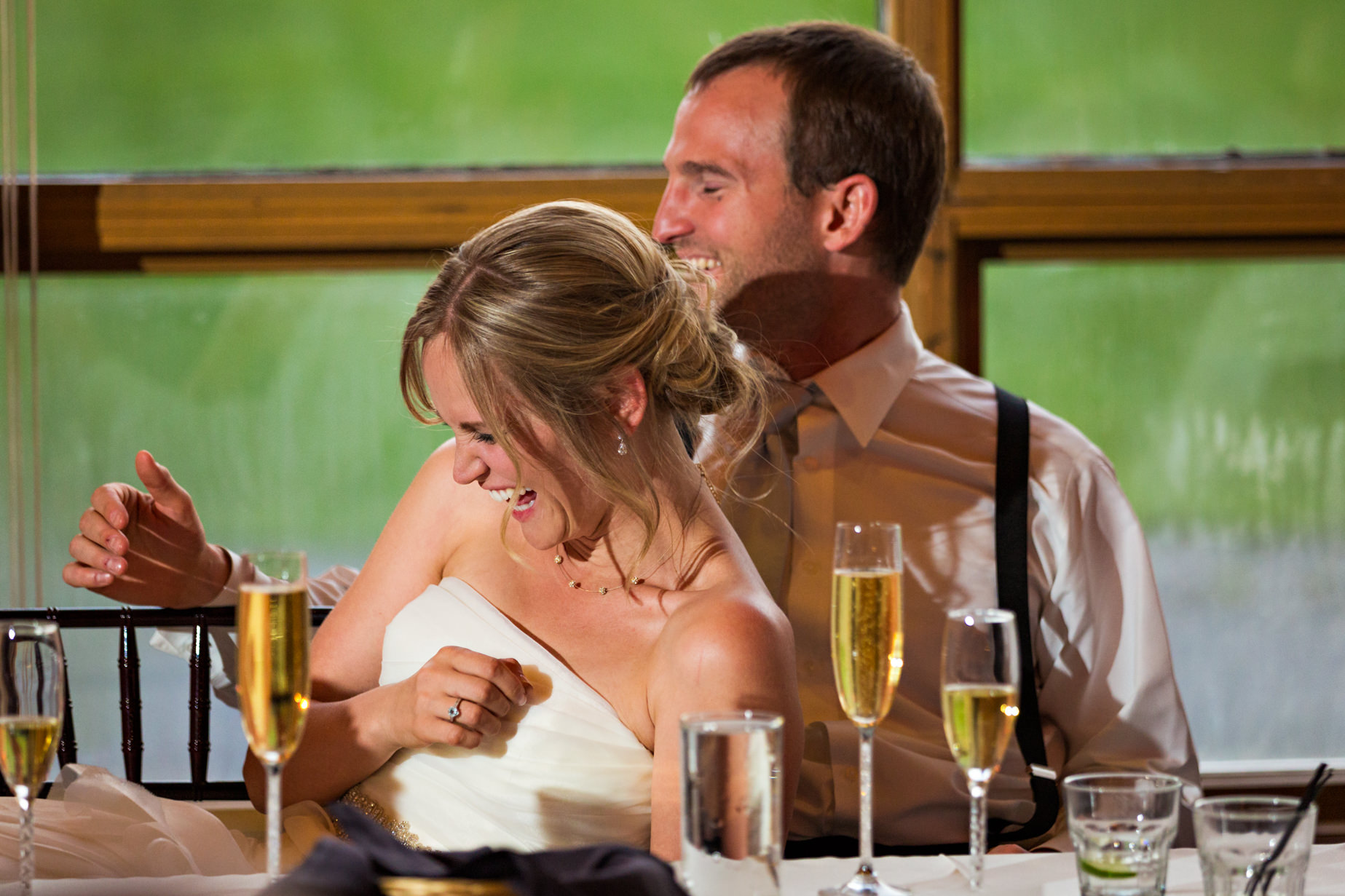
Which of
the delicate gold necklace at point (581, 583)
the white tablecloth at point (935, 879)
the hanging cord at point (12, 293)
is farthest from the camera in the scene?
the hanging cord at point (12, 293)

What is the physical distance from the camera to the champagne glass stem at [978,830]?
1111mm

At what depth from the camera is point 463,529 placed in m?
1.79

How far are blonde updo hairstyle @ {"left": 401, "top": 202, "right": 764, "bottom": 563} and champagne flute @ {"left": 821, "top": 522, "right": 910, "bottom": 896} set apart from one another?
1.46ft

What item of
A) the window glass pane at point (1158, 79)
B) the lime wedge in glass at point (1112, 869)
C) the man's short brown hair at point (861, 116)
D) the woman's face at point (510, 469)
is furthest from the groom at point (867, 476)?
the lime wedge in glass at point (1112, 869)

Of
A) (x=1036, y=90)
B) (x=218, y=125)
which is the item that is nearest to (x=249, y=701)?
(x=218, y=125)

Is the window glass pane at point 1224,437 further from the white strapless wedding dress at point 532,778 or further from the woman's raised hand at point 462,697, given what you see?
the woman's raised hand at point 462,697

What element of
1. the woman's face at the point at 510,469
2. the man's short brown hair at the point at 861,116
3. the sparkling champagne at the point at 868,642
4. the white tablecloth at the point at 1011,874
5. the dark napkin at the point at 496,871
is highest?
the man's short brown hair at the point at 861,116

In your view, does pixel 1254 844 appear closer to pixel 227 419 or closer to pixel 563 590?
pixel 563 590

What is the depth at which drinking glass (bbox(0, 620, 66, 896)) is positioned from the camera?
1051 millimetres

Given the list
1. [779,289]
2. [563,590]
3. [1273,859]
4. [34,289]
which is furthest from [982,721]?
[34,289]

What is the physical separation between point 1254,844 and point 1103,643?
1049 mm

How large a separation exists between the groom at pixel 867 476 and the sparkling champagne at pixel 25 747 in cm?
83

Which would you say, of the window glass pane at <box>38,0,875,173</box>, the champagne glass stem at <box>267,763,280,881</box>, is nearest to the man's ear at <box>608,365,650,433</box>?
the champagne glass stem at <box>267,763,280,881</box>

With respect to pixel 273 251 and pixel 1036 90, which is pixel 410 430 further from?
pixel 1036 90
